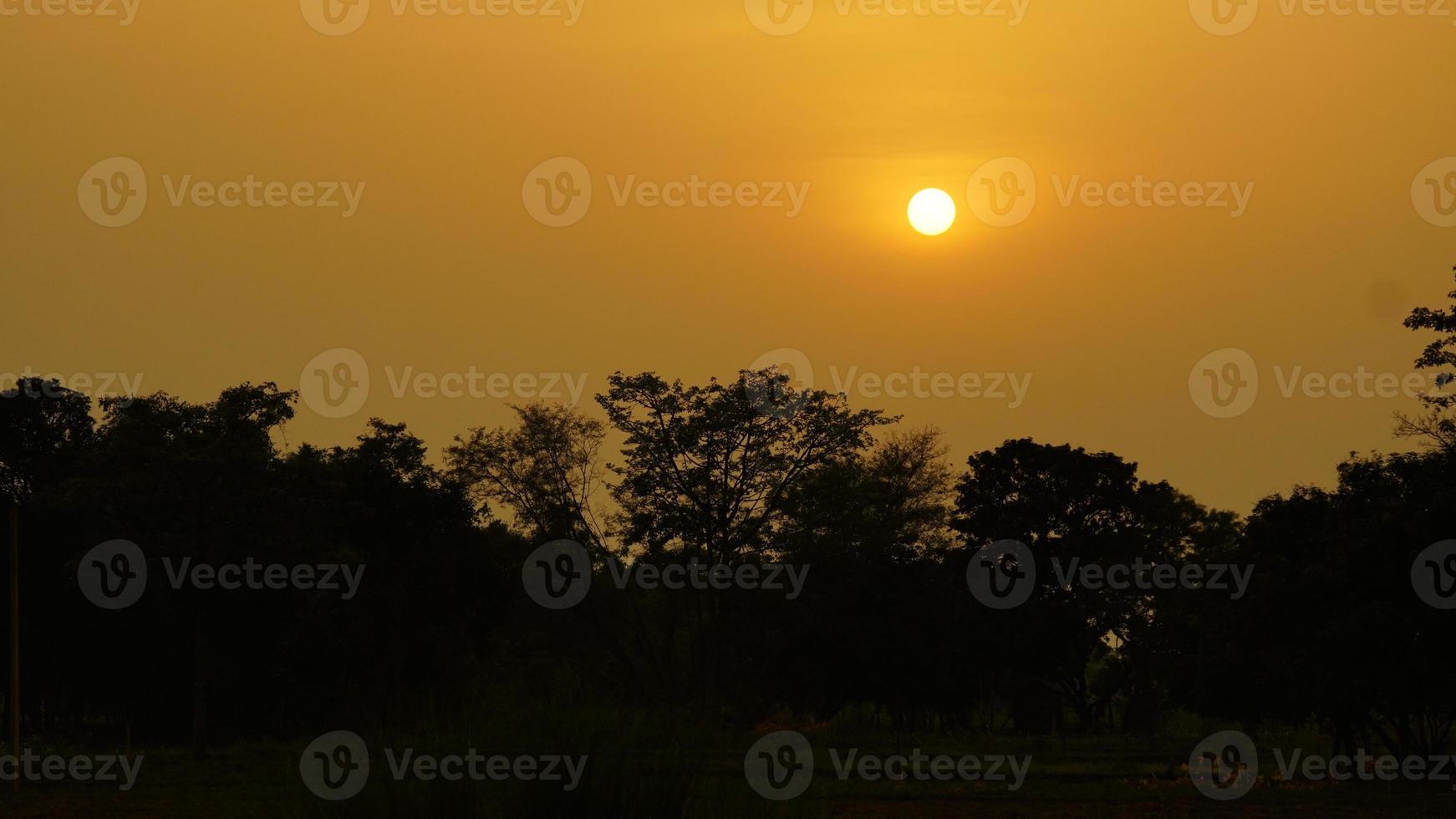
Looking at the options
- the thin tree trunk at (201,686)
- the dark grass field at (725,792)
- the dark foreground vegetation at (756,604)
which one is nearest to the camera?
the dark grass field at (725,792)

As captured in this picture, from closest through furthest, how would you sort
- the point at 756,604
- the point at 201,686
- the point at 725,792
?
the point at 725,792 → the point at 201,686 → the point at 756,604

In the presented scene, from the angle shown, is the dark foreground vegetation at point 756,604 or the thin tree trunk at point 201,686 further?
the thin tree trunk at point 201,686

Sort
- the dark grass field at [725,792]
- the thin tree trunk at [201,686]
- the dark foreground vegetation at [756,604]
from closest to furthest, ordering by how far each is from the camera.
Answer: the dark grass field at [725,792] < the dark foreground vegetation at [756,604] < the thin tree trunk at [201,686]

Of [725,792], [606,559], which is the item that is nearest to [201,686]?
[606,559]

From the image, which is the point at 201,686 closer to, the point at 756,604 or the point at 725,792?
the point at 756,604

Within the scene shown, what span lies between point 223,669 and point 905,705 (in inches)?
1066

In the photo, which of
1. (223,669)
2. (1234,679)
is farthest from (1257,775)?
(223,669)

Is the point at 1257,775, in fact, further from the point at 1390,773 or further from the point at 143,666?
the point at 143,666

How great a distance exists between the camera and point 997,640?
207ft

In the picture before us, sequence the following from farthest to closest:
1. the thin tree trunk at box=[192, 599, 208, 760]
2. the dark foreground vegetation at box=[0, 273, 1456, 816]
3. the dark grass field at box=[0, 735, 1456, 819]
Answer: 1. the thin tree trunk at box=[192, 599, 208, 760]
2. the dark foreground vegetation at box=[0, 273, 1456, 816]
3. the dark grass field at box=[0, 735, 1456, 819]

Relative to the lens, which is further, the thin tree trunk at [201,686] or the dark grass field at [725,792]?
the thin tree trunk at [201,686]

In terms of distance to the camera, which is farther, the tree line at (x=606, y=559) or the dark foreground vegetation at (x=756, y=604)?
the tree line at (x=606, y=559)

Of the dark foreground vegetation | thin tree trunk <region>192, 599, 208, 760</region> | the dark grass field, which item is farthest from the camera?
thin tree trunk <region>192, 599, 208, 760</region>

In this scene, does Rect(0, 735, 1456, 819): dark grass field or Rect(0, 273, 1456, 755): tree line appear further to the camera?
Rect(0, 273, 1456, 755): tree line
